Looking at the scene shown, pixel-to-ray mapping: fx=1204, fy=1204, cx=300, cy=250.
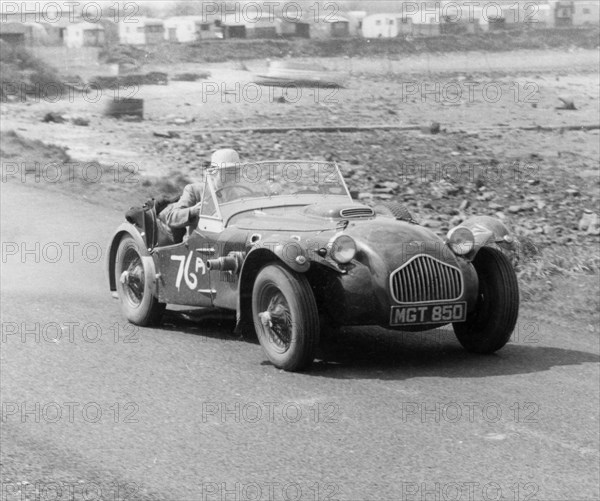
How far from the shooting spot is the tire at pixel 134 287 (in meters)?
10.7

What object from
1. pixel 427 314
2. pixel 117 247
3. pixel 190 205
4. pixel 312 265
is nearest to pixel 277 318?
pixel 312 265

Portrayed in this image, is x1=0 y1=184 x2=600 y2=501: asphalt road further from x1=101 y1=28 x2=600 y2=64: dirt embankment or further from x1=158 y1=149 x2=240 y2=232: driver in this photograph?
x1=101 y1=28 x2=600 y2=64: dirt embankment

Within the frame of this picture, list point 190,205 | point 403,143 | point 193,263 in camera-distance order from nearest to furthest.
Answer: point 193,263 < point 190,205 < point 403,143

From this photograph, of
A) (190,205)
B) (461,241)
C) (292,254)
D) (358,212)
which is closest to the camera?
(292,254)

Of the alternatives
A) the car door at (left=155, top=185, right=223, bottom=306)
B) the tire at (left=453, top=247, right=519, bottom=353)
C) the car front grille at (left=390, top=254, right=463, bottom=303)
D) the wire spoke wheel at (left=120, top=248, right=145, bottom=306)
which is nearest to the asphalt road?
the tire at (left=453, top=247, right=519, bottom=353)

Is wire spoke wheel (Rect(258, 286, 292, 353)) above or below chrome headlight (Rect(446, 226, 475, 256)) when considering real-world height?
below

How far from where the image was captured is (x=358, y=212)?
9.71 metres

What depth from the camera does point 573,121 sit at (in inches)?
1340

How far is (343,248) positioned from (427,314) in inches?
31.1

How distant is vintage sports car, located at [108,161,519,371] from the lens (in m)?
8.84

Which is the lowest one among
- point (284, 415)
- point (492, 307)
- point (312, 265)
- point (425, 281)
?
point (284, 415)

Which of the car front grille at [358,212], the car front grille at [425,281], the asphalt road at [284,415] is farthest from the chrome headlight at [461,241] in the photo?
the asphalt road at [284,415]

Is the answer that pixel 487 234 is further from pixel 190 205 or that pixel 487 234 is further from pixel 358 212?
pixel 190 205

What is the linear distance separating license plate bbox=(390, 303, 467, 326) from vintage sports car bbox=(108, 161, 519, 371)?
0.03ft
